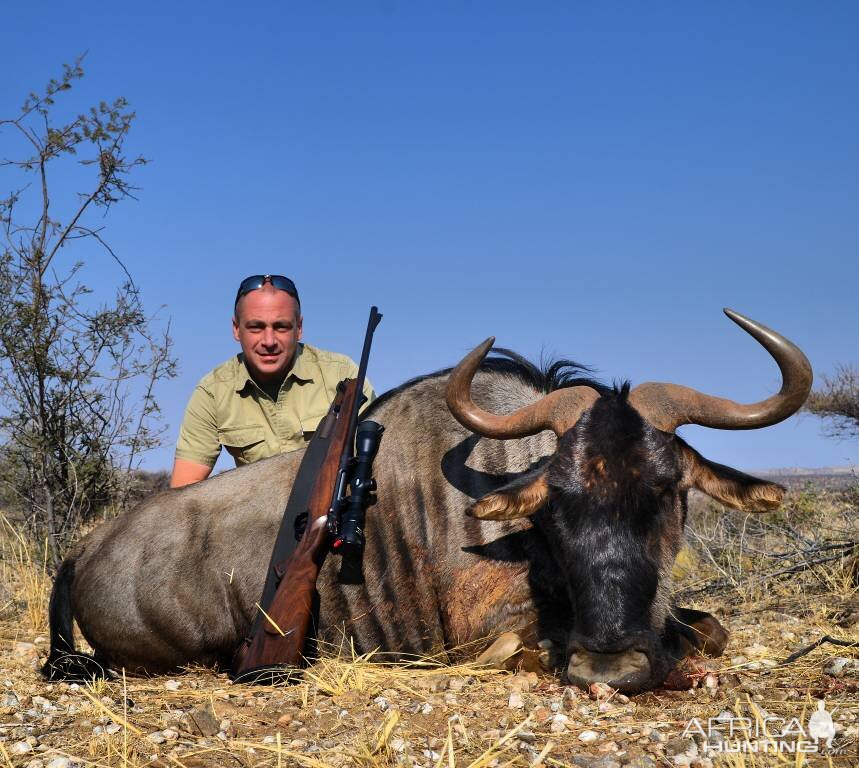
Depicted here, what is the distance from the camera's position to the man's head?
6.17m

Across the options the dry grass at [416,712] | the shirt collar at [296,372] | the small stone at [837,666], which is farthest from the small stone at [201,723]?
the shirt collar at [296,372]

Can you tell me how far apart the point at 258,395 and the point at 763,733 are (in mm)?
4396

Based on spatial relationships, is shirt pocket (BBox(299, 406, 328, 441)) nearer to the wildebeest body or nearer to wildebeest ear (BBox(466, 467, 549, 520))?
the wildebeest body

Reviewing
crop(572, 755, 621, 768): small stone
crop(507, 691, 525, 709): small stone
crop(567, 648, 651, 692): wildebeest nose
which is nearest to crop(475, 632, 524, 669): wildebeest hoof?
crop(507, 691, 525, 709): small stone

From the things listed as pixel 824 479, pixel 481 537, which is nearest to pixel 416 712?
pixel 481 537

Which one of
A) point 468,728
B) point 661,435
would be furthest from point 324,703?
point 661,435

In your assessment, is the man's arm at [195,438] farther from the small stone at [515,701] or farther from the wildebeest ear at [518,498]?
the small stone at [515,701]

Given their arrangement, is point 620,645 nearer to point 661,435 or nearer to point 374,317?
point 661,435

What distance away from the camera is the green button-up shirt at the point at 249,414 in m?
6.36

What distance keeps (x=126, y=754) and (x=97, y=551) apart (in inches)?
89.3

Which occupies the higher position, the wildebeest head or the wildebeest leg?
the wildebeest head

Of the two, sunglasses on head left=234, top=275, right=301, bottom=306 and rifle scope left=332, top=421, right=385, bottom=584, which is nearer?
rifle scope left=332, top=421, right=385, bottom=584

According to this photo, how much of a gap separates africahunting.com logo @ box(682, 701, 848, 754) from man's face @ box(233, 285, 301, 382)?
398cm

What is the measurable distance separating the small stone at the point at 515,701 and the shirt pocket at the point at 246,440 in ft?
10.8
